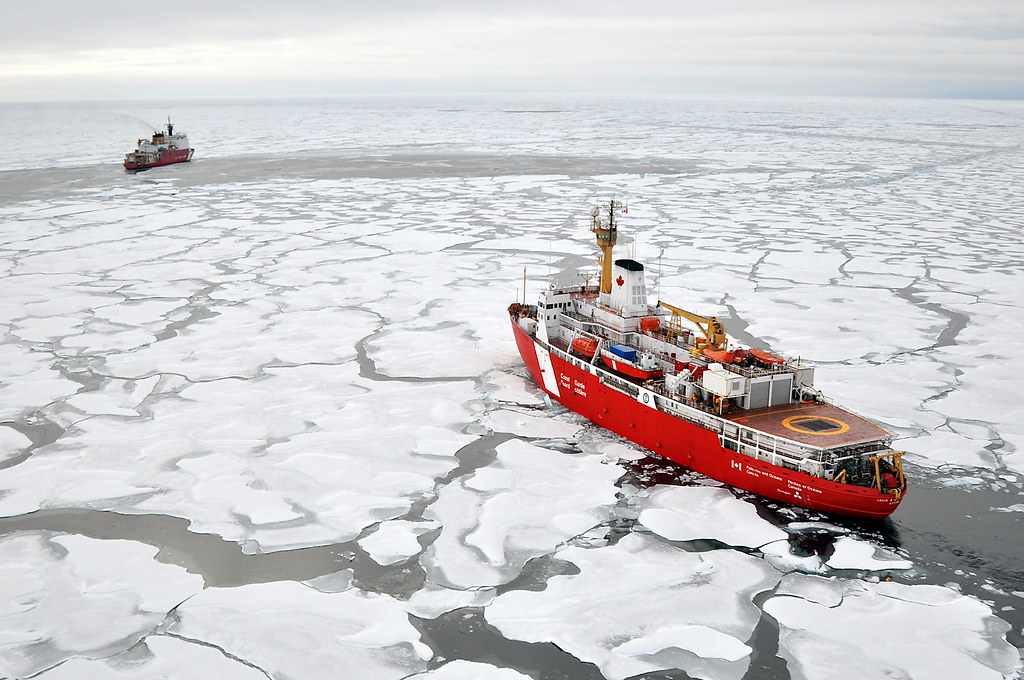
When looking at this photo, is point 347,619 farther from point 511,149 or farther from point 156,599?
point 511,149

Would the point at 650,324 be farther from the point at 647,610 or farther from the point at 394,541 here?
the point at 647,610

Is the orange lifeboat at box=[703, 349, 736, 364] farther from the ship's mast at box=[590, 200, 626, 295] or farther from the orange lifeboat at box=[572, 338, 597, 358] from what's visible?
the ship's mast at box=[590, 200, 626, 295]

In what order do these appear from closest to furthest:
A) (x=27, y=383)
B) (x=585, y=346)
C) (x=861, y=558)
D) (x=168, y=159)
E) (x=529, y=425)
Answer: (x=861, y=558), (x=529, y=425), (x=585, y=346), (x=27, y=383), (x=168, y=159)

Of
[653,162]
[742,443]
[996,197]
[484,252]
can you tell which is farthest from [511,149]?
[742,443]

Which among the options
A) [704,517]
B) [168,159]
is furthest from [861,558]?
[168,159]

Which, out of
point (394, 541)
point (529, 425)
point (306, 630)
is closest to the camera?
point (306, 630)

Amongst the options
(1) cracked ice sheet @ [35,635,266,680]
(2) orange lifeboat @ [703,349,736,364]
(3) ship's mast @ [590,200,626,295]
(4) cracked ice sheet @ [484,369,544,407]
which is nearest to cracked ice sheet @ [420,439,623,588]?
(4) cracked ice sheet @ [484,369,544,407]

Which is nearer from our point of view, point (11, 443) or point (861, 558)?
point (861, 558)
